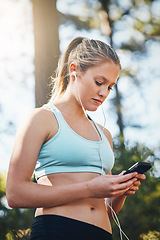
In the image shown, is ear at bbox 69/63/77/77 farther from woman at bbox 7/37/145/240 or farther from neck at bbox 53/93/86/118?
neck at bbox 53/93/86/118

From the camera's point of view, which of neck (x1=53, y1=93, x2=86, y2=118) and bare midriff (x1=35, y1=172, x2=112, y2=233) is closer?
bare midriff (x1=35, y1=172, x2=112, y2=233)

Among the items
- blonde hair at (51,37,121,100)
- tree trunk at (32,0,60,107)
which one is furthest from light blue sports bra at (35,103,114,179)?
tree trunk at (32,0,60,107)

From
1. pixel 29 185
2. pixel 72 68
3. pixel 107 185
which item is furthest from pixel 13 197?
pixel 72 68

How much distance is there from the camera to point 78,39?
6.72 feet

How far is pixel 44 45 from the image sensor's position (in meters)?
2.95

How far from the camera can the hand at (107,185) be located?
1399 millimetres

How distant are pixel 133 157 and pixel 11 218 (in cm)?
163

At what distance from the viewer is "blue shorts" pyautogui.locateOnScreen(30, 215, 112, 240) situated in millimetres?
1386

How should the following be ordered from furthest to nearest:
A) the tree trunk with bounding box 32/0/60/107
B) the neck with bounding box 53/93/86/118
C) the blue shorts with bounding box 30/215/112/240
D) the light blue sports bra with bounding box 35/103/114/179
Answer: the tree trunk with bounding box 32/0/60/107 → the neck with bounding box 53/93/86/118 → the light blue sports bra with bounding box 35/103/114/179 → the blue shorts with bounding box 30/215/112/240

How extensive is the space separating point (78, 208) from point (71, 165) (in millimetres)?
203

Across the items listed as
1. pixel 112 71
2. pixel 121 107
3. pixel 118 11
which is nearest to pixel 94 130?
pixel 112 71

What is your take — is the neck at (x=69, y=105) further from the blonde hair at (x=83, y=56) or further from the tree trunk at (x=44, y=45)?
the tree trunk at (x=44, y=45)

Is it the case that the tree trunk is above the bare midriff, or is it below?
above

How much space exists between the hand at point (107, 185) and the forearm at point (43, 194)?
0.03m
